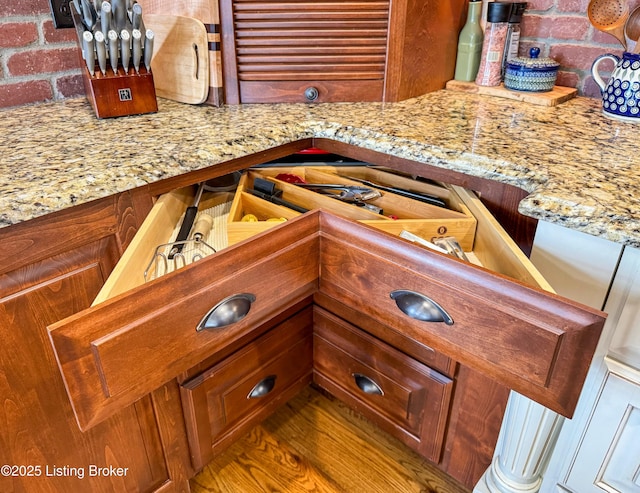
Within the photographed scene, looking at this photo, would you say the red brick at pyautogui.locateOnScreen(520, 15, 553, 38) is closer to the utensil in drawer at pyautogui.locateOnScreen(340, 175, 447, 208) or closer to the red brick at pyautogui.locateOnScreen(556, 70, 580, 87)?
the red brick at pyautogui.locateOnScreen(556, 70, 580, 87)

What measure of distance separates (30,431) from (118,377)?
360 millimetres

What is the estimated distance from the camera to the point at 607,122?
43.9 inches

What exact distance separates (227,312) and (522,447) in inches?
25.3

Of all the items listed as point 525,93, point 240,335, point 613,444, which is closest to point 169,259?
point 240,335

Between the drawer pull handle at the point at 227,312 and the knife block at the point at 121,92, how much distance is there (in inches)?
25.7

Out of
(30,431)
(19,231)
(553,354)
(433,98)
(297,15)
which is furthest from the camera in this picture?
(433,98)

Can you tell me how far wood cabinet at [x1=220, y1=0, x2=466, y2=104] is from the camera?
118cm

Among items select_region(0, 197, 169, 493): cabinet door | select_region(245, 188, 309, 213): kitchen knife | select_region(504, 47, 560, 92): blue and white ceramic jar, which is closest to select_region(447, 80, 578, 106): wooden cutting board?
select_region(504, 47, 560, 92): blue and white ceramic jar

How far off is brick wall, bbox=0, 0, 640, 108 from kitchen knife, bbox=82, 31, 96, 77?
290 millimetres

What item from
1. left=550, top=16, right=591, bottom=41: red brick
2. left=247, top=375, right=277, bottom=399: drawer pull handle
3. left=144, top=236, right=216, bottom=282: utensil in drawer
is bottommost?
left=247, top=375, right=277, bottom=399: drawer pull handle

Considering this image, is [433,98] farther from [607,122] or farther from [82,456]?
[82,456]

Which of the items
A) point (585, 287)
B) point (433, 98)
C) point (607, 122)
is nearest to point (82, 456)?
point (585, 287)

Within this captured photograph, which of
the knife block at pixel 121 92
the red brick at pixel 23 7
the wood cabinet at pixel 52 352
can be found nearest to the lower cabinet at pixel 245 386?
the wood cabinet at pixel 52 352

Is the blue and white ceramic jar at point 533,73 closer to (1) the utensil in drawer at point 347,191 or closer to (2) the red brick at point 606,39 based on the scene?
(2) the red brick at point 606,39
